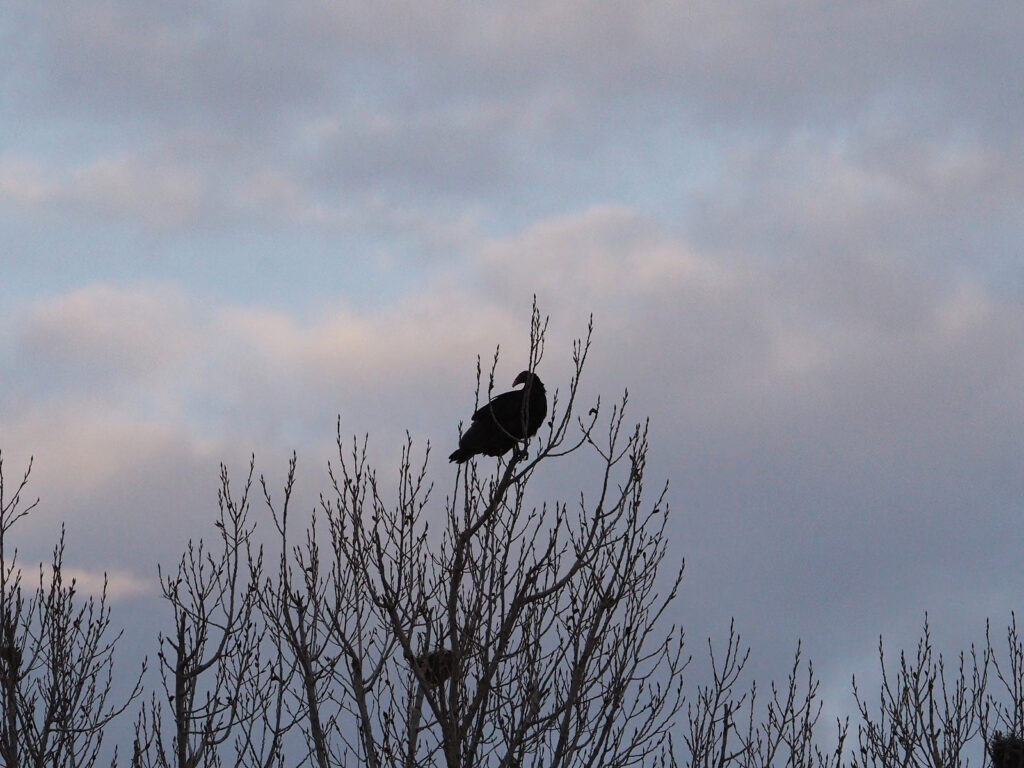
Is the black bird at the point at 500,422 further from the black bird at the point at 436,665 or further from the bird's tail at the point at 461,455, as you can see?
the black bird at the point at 436,665

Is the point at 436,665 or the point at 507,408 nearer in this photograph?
the point at 436,665

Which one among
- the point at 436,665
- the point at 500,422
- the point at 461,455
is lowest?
the point at 436,665

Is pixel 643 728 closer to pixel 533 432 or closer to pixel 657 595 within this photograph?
pixel 657 595

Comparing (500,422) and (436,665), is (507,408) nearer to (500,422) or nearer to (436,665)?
(500,422)

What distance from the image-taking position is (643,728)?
813 cm

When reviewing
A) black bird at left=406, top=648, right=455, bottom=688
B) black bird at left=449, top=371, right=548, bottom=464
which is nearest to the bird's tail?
black bird at left=449, top=371, right=548, bottom=464

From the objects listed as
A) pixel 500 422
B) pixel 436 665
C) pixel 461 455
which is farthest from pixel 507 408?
pixel 436 665

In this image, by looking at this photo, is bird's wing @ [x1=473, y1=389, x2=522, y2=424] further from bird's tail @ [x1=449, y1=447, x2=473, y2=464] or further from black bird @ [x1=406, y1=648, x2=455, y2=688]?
black bird @ [x1=406, y1=648, x2=455, y2=688]

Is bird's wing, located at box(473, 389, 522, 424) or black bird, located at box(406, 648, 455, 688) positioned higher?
bird's wing, located at box(473, 389, 522, 424)

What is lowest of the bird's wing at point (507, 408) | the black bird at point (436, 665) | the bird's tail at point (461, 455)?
the black bird at point (436, 665)

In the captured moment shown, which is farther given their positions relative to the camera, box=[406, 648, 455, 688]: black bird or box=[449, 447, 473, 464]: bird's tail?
box=[449, 447, 473, 464]: bird's tail

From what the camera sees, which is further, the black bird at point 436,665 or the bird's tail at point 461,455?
the bird's tail at point 461,455

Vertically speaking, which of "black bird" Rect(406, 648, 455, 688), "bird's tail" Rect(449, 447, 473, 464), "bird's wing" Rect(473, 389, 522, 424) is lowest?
"black bird" Rect(406, 648, 455, 688)

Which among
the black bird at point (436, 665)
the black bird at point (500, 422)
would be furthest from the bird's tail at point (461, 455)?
the black bird at point (436, 665)
